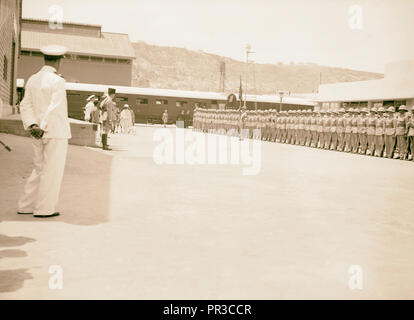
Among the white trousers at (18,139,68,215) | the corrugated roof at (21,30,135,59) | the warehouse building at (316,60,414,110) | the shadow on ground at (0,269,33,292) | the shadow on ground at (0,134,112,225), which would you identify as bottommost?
the shadow on ground at (0,269,33,292)

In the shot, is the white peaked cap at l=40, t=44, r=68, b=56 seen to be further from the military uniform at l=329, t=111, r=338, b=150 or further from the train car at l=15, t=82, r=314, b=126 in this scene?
the train car at l=15, t=82, r=314, b=126

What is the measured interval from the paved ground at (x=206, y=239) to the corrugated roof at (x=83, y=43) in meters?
55.8

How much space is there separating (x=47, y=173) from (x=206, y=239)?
2.11 m

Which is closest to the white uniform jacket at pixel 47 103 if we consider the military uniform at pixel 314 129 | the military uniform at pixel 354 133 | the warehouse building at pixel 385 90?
the military uniform at pixel 354 133

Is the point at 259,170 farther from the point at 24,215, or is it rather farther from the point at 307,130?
the point at 307,130

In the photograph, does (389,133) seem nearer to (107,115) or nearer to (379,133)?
(379,133)

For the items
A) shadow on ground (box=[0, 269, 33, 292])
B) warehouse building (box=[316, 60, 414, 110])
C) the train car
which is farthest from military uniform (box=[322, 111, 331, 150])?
the train car

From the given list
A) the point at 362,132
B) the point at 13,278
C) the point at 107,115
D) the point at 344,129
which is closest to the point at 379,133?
the point at 362,132

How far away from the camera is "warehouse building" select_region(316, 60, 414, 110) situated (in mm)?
47344

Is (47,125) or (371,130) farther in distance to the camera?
(371,130)

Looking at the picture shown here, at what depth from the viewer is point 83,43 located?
223 feet
